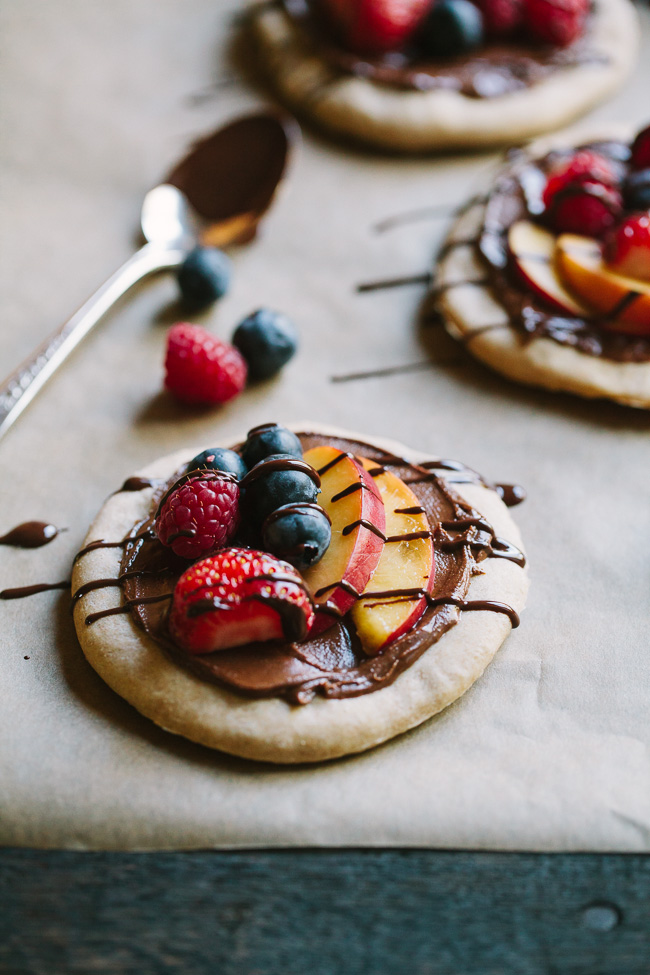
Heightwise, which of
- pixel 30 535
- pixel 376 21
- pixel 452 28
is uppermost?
pixel 376 21

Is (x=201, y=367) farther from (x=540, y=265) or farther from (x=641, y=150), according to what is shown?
(x=641, y=150)

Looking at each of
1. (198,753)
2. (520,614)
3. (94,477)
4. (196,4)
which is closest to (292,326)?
(94,477)

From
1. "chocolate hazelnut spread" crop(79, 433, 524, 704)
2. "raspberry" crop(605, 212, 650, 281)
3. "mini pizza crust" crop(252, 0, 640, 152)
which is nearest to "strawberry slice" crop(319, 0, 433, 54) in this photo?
"mini pizza crust" crop(252, 0, 640, 152)

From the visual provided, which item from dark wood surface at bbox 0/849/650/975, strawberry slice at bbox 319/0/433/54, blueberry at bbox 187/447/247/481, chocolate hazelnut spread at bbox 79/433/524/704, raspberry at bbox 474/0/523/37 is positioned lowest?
dark wood surface at bbox 0/849/650/975

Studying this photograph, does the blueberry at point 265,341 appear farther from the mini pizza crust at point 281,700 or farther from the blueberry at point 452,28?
the blueberry at point 452,28

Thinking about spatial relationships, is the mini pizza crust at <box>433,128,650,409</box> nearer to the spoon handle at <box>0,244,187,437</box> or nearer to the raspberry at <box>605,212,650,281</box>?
the raspberry at <box>605,212,650,281</box>

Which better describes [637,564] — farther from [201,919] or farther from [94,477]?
[94,477]

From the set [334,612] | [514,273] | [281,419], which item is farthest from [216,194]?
[334,612]
